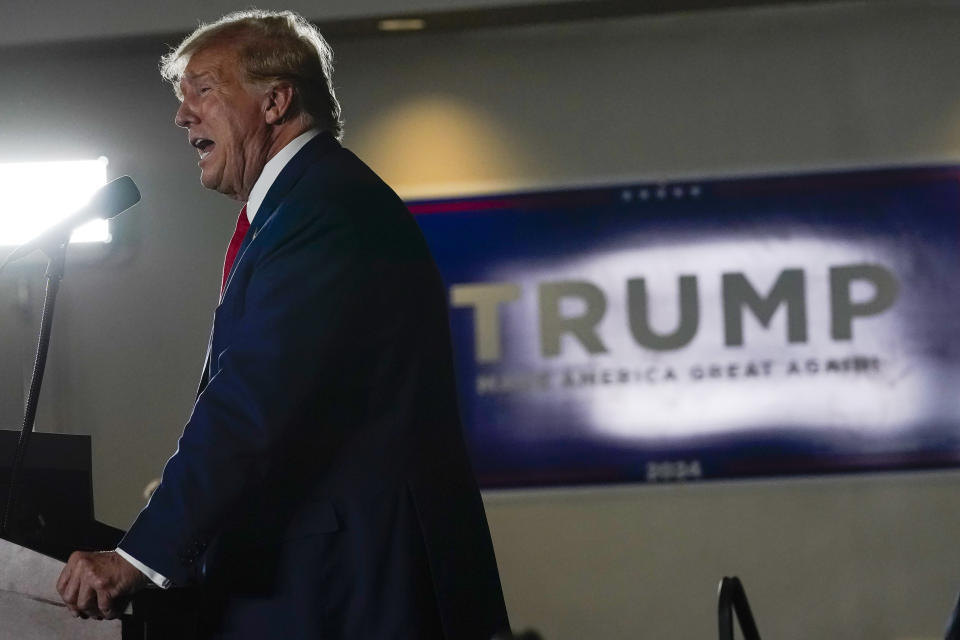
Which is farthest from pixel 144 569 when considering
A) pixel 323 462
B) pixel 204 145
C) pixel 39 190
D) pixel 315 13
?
pixel 39 190

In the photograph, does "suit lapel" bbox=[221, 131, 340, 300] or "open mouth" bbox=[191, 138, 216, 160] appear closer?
"suit lapel" bbox=[221, 131, 340, 300]

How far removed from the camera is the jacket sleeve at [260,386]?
1.26 meters

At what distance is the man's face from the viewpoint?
156 centimetres

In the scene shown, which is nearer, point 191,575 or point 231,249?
point 191,575

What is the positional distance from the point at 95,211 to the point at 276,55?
334 mm

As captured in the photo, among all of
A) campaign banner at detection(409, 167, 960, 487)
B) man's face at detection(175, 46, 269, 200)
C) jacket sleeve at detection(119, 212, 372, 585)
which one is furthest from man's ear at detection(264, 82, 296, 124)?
campaign banner at detection(409, 167, 960, 487)

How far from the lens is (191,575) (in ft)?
4.20

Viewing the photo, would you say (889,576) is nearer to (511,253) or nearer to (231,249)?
(511,253)

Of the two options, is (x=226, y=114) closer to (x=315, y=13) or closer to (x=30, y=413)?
(x=30, y=413)

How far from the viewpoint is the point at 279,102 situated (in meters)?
1.57

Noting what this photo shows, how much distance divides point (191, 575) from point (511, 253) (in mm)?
2556

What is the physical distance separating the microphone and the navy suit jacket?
0.30 metres

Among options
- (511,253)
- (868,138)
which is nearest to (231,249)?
(511,253)

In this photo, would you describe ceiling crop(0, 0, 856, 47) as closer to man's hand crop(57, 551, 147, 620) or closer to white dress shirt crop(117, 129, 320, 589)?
white dress shirt crop(117, 129, 320, 589)
